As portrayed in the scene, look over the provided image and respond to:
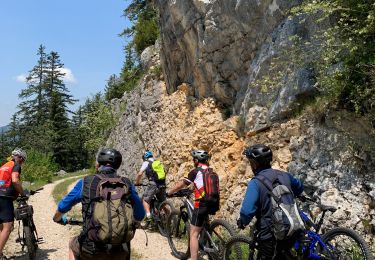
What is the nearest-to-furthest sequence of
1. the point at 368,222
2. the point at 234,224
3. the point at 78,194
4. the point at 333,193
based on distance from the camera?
the point at 78,194, the point at 368,222, the point at 333,193, the point at 234,224

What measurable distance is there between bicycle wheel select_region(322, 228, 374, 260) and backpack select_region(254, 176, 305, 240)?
3.75 ft

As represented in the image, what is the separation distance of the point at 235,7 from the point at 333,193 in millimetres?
6968

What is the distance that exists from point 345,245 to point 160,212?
5605mm

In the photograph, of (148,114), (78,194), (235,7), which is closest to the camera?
(78,194)

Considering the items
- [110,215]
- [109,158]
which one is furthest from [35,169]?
[110,215]

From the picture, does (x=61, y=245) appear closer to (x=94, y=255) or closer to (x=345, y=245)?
(x=94, y=255)

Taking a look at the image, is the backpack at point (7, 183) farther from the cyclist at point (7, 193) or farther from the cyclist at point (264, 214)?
the cyclist at point (264, 214)

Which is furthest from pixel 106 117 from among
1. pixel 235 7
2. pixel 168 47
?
pixel 235 7

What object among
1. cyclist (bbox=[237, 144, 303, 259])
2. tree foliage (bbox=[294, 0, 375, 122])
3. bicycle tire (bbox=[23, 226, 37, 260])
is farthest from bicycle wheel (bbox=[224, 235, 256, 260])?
bicycle tire (bbox=[23, 226, 37, 260])

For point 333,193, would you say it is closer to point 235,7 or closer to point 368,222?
point 368,222

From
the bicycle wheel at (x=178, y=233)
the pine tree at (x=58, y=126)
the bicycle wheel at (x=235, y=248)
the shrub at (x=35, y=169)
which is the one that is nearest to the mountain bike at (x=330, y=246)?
the bicycle wheel at (x=235, y=248)

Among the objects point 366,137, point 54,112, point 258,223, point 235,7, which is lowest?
point 258,223

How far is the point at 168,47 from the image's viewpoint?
16.8m

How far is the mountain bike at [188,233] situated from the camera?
264 inches
